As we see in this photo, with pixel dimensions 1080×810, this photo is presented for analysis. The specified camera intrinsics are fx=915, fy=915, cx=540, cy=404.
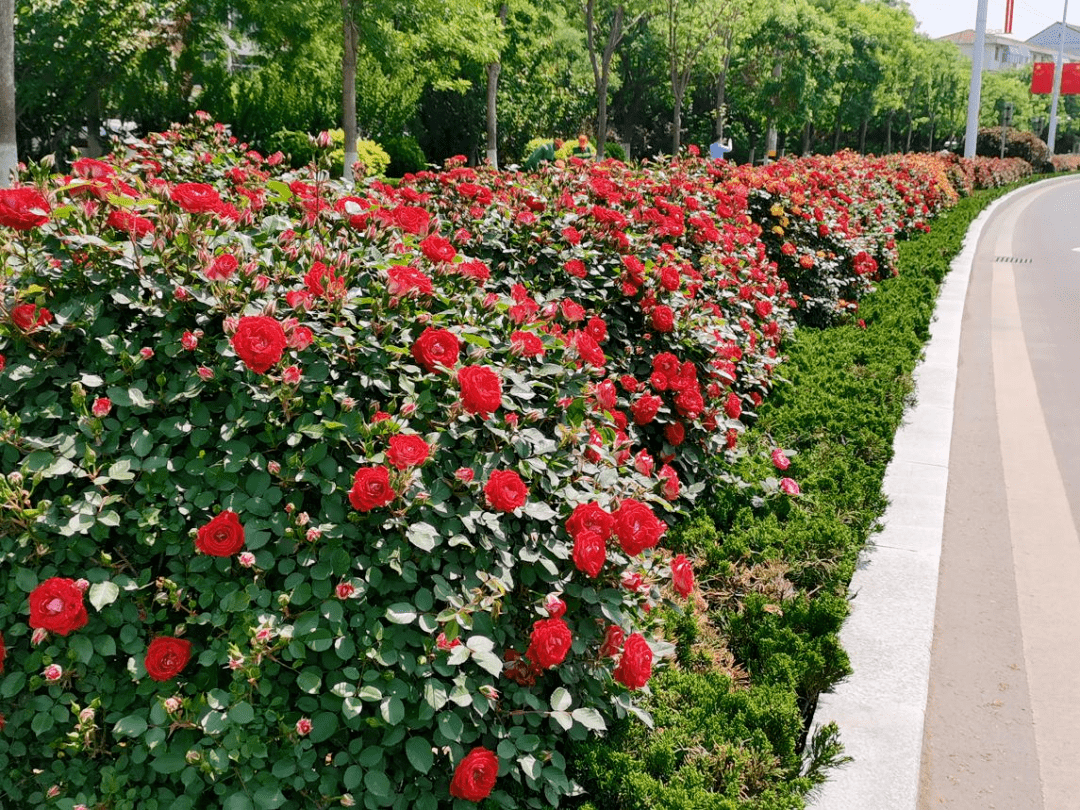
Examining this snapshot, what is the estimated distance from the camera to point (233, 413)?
2396mm

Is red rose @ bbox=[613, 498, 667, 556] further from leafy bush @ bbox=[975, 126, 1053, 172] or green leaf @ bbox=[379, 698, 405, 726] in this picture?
leafy bush @ bbox=[975, 126, 1053, 172]

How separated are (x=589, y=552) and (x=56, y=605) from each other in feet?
4.17

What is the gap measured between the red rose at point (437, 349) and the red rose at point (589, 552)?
2.03 feet

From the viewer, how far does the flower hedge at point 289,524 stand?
7.11ft

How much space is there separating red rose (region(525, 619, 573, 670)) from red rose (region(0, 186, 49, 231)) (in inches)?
68.6

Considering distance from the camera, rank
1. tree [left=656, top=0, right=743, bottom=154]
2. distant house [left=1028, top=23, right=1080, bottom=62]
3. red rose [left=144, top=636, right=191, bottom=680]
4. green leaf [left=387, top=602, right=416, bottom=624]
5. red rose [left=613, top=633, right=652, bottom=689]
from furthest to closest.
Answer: distant house [left=1028, top=23, right=1080, bottom=62]
tree [left=656, top=0, right=743, bottom=154]
red rose [left=613, top=633, right=652, bottom=689]
green leaf [left=387, top=602, right=416, bottom=624]
red rose [left=144, top=636, right=191, bottom=680]

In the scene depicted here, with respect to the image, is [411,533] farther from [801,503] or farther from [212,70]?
[212,70]

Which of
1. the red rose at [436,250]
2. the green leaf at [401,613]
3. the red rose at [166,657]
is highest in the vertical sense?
the red rose at [436,250]

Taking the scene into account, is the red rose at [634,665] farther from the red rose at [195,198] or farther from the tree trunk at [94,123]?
the tree trunk at [94,123]

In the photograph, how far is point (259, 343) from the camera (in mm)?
2275

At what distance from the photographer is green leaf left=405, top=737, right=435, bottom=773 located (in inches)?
85.9

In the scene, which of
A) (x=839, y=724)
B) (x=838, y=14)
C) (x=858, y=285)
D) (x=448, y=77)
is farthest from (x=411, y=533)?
(x=838, y=14)

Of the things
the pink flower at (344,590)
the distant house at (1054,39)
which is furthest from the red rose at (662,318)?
the distant house at (1054,39)

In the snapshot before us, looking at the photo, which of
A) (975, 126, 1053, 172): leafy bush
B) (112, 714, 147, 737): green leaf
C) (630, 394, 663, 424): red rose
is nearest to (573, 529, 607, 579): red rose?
(112, 714, 147, 737): green leaf
